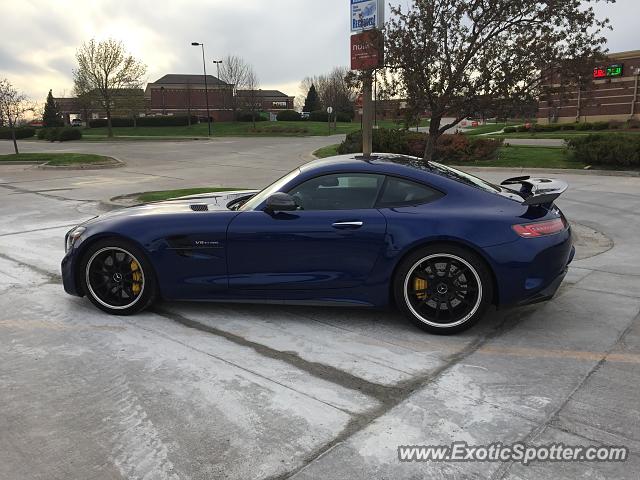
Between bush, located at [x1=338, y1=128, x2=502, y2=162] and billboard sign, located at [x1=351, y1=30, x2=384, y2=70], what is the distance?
11504 mm

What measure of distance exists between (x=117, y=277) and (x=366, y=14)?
5573mm

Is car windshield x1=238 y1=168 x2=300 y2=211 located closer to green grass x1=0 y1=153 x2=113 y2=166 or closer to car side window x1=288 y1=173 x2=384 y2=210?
car side window x1=288 y1=173 x2=384 y2=210

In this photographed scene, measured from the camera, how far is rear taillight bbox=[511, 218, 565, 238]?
3.92m

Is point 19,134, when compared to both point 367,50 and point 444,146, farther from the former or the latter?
point 367,50

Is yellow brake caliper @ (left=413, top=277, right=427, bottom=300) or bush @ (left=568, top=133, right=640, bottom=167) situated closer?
yellow brake caliper @ (left=413, top=277, right=427, bottom=300)

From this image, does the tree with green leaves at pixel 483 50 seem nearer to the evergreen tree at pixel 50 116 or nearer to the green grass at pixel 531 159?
the green grass at pixel 531 159

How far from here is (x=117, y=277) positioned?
450cm

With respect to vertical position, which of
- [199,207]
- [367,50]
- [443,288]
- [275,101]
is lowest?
[443,288]

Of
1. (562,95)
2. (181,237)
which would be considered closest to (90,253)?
(181,237)

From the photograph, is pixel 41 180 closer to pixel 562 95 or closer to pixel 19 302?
pixel 19 302

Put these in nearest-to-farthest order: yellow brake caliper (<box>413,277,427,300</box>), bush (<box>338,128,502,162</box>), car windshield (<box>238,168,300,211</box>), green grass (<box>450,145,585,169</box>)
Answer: yellow brake caliper (<box>413,277,427,300</box>) < car windshield (<box>238,168,300,211</box>) < green grass (<box>450,145,585,169</box>) < bush (<box>338,128,502,162</box>)

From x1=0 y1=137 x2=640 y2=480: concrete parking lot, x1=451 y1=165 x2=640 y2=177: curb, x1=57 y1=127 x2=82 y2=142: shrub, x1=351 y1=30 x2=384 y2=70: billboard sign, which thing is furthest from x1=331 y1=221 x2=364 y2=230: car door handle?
x1=57 y1=127 x2=82 y2=142: shrub

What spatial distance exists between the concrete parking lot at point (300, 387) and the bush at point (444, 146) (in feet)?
47.3

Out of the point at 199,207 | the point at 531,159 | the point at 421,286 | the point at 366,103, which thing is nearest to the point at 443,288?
the point at 421,286
